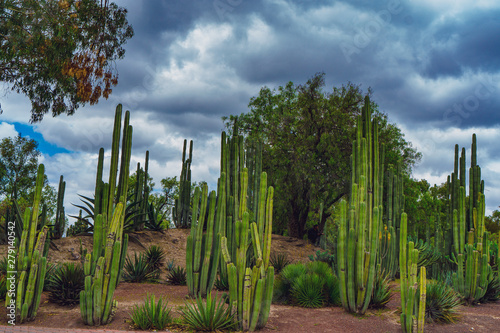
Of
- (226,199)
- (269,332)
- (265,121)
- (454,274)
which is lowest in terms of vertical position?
(269,332)

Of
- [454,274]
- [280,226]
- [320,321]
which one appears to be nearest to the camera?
[320,321]

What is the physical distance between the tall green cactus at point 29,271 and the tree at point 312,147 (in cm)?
1328

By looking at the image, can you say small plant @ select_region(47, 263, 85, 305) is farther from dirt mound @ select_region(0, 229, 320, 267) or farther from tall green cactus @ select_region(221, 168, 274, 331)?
tall green cactus @ select_region(221, 168, 274, 331)

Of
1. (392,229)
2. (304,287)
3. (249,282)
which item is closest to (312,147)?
(392,229)

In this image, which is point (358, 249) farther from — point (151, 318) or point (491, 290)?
point (491, 290)

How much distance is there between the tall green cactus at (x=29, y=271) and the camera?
7051 millimetres

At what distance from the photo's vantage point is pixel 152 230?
A: 1614 centimetres

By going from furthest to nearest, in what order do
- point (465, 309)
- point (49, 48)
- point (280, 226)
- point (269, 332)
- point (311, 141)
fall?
1. point (280, 226)
2. point (311, 141)
3. point (49, 48)
4. point (465, 309)
5. point (269, 332)

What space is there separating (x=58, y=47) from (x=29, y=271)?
1025 centimetres

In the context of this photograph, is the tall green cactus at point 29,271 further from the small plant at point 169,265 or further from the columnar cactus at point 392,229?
the columnar cactus at point 392,229

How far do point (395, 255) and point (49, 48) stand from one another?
13302 mm

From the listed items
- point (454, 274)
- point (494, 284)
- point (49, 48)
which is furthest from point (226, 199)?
point (49, 48)

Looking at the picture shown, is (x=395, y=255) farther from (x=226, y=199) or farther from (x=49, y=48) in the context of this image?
(x=49, y=48)

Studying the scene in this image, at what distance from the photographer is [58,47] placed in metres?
14.9
